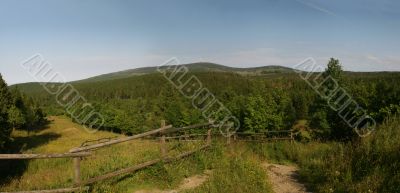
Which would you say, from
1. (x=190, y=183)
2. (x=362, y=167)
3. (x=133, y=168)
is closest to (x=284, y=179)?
(x=362, y=167)

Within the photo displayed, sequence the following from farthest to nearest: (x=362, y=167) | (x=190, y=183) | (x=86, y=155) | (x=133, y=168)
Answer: (x=190, y=183), (x=133, y=168), (x=362, y=167), (x=86, y=155)

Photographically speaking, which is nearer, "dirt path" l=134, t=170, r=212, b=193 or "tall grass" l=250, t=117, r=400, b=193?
"tall grass" l=250, t=117, r=400, b=193

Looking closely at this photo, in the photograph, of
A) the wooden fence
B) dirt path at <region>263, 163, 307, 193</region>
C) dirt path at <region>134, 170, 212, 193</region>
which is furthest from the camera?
dirt path at <region>263, 163, 307, 193</region>

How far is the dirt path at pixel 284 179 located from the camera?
9.85m

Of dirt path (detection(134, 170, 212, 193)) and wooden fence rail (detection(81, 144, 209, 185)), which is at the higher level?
wooden fence rail (detection(81, 144, 209, 185))

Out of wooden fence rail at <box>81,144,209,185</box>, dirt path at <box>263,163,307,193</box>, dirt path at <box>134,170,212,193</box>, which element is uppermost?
wooden fence rail at <box>81,144,209,185</box>

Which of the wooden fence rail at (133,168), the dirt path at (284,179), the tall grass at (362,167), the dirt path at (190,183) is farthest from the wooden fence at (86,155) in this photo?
the tall grass at (362,167)

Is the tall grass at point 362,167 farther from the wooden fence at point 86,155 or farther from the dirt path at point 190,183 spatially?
the wooden fence at point 86,155

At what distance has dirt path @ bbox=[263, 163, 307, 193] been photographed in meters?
9.85

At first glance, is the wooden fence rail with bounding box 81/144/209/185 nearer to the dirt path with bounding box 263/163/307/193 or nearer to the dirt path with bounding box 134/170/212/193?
the dirt path with bounding box 134/170/212/193

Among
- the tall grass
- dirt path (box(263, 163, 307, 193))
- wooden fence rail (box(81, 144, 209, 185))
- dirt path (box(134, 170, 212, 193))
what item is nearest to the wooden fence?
wooden fence rail (box(81, 144, 209, 185))

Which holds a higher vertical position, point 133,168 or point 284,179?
point 133,168

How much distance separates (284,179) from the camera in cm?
1109

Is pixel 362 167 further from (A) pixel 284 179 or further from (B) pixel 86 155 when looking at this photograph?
(B) pixel 86 155
